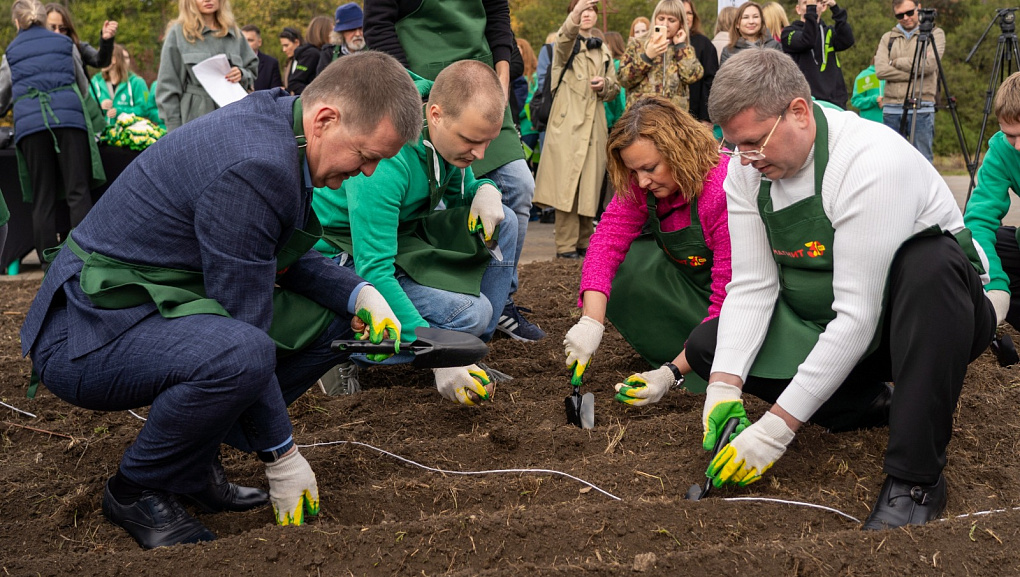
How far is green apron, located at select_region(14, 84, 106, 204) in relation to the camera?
5453mm

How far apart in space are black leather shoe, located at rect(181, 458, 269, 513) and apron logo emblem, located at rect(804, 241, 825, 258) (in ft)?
5.40

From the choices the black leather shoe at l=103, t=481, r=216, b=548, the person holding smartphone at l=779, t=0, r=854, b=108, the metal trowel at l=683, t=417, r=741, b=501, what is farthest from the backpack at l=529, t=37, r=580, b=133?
the black leather shoe at l=103, t=481, r=216, b=548

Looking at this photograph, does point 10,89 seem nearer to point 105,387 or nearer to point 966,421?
point 105,387

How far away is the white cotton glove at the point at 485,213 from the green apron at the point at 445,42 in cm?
36

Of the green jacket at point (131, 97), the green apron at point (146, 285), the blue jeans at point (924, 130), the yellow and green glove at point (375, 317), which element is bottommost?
the green jacket at point (131, 97)

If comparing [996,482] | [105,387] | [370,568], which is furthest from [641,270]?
[105,387]

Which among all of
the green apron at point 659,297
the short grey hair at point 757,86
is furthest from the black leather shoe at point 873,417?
the short grey hair at point 757,86

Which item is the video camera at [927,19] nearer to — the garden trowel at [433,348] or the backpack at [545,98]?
the backpack at [545,98]

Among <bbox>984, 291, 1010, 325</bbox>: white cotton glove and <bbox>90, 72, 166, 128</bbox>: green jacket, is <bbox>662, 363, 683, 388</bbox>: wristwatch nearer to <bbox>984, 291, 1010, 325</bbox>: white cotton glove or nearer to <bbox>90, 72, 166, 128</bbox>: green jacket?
<bbox>984, 291, 1010, 325</bbox>: white cotton glove

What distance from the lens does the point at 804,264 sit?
8.15ft

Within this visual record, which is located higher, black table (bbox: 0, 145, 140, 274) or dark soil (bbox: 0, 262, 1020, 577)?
dark soil (bbox: 0, 262, 1020, 577)

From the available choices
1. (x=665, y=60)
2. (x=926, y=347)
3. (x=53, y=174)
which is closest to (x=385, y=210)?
(x=926, y=347)

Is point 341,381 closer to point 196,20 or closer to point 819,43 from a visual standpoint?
point 196,20

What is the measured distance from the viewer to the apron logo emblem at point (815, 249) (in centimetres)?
240
